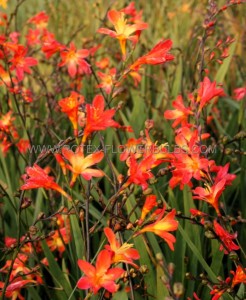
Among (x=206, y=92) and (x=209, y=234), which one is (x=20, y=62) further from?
(x=209, y=234)

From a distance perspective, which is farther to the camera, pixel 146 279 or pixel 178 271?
pixel 178 271

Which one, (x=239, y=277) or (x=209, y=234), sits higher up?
(x=209, y=234)

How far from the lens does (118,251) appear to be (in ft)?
3.25

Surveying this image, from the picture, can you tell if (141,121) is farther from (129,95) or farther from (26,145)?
(129,95)

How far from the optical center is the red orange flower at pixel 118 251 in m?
0.96

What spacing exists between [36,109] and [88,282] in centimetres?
167

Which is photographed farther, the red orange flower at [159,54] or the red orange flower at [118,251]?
the red orange flower at [159,54]

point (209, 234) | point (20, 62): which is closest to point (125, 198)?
point (209, 234)

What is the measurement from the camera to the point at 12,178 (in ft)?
6.40

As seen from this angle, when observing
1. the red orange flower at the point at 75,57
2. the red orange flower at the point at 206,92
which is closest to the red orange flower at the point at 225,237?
the red orange flower at the point at 206,92

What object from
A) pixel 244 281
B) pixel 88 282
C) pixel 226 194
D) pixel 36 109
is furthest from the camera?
pixel 36 109

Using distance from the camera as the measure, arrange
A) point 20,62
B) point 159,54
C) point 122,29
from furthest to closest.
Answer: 1. point 20,62
2. point 122,29
3. point 159,54

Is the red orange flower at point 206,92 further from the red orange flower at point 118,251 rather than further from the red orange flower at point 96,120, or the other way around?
the red orange flower at point 118,251

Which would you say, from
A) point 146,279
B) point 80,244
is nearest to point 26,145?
point 80,244
